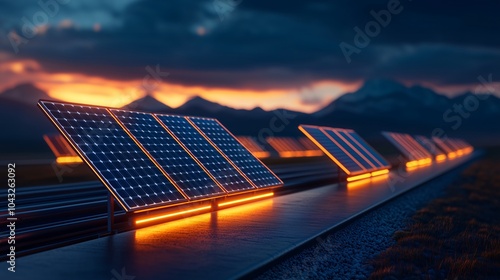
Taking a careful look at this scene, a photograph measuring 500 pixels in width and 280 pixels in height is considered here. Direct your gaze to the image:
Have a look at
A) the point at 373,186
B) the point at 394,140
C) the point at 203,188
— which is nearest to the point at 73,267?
the point at 203,188

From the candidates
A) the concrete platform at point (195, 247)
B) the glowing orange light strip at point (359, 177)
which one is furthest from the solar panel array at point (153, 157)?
the glowing orange light strip at point (359, 177)

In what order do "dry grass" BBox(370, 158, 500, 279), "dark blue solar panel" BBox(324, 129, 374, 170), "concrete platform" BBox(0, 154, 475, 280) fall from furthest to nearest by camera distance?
"dark blue solar panel" BBox(324, 129, 374, 170) < "dry grass" BBox(370, 158, 500, 279) < "concrete platform" BBox(0, 154, 475, 280)

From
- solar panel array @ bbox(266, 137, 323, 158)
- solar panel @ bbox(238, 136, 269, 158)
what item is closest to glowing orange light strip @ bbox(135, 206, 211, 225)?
solar panel @ bbox(238, 136, 269, 158)

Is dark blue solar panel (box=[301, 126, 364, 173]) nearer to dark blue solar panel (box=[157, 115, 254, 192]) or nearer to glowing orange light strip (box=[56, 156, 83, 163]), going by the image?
dark blue solar panel (box=[157, 115, 254, 192])

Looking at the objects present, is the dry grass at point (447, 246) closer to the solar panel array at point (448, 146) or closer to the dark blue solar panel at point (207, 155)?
the dark blue solar panel at point (207, 155)

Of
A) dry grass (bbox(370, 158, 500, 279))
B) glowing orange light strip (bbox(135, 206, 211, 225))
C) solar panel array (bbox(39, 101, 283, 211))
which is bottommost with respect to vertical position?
dry grass (bbox(370, 158, 500, 279))

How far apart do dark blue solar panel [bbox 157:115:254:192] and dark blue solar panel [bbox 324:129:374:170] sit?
13.7 metres

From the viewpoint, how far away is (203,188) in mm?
16422

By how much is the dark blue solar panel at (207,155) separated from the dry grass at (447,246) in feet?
19.3

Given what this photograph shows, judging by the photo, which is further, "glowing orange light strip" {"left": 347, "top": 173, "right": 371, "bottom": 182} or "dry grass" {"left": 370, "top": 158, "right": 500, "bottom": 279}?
"glowing orange light strip" {"left": 347, "top": 173, "right": 371, "bottom": 182}

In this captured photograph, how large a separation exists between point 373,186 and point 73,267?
20487 millimetres

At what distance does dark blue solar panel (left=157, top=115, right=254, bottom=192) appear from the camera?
709 inches

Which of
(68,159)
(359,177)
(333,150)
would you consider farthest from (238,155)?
(68,159)

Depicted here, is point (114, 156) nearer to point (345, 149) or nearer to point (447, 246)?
point (447, 246)
